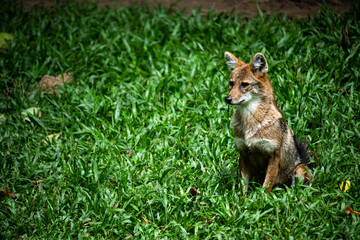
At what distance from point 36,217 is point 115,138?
146 cm

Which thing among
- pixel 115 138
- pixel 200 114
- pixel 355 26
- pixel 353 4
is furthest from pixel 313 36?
pixel 115 138

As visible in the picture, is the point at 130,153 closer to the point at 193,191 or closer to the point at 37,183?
the point at 193,191

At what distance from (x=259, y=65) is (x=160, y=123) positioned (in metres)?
1.81

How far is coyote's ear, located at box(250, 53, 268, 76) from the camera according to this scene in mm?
3939

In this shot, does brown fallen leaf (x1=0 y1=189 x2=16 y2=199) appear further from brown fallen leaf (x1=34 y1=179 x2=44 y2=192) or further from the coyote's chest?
the coyote's chest

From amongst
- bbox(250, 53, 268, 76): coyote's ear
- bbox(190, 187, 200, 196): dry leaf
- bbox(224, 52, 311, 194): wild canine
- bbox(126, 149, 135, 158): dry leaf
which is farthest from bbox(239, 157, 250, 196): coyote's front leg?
bbox(126, 149, 135, 158): dry leaf

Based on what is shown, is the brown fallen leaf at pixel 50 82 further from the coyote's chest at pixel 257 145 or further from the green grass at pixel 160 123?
the coyote's chest at pixel 257 145

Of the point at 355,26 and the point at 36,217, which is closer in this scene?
the point at 36,217

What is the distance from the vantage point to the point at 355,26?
19.4 feet

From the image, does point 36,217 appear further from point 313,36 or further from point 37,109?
point 313,36

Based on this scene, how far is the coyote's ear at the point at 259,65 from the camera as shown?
12.9ft

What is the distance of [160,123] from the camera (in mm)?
5277

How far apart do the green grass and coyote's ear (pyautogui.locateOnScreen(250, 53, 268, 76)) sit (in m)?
1.19

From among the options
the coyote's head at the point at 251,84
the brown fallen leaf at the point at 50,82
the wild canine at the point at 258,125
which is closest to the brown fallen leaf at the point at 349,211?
the wild canine at the point at 258,125
